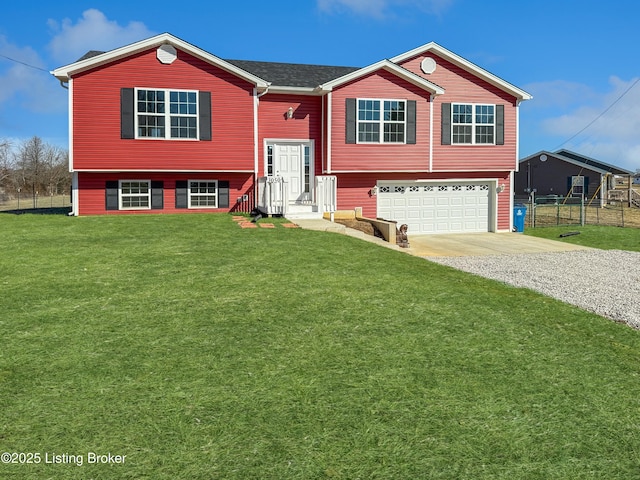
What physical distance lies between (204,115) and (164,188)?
2925mm

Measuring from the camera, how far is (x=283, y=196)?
56.4 ft

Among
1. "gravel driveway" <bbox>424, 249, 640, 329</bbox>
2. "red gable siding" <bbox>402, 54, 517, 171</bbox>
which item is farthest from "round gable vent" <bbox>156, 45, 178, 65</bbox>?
"gravel driveway" <bbox>424, 249, 640, 329</bbox>

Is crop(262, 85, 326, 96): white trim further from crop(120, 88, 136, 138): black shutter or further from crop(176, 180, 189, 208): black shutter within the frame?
crop(120, 88, 136, 138): black shutter

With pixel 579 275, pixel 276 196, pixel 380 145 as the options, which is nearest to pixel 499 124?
pixel 380 145

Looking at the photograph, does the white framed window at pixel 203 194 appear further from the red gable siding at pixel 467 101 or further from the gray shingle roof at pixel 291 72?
the red gable siding at pixel 467 101

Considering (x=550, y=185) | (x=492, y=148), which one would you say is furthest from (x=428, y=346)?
(x=550, y=185)

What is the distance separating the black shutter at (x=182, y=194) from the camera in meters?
18.4

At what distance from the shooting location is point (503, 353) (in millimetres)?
5453

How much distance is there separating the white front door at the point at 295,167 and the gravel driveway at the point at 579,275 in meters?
7.48

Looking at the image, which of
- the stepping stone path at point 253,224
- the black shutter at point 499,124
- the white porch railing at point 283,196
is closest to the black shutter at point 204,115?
the white porch railing at point 283,196

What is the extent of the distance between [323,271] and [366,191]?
1170 centimetres

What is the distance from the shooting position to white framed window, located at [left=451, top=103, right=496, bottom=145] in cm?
2084

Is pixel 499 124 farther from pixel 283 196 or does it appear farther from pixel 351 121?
pixel 283 196

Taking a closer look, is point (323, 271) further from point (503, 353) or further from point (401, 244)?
point (401, 244)
